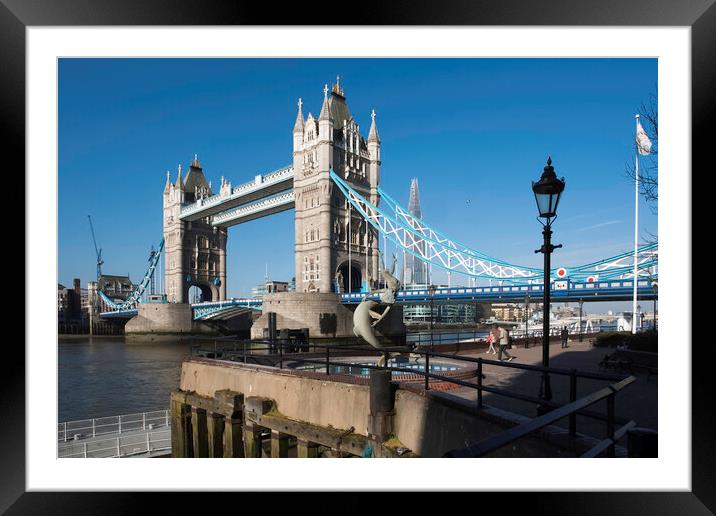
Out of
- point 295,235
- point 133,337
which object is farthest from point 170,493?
point 133,337

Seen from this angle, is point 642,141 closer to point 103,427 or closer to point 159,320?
point 103,427

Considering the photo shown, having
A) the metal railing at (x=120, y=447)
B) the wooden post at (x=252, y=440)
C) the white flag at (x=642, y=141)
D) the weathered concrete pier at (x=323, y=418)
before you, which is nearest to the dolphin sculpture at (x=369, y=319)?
the weathered concrete pier at (x=323, y=418)

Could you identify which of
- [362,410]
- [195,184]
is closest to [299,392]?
[362,410]

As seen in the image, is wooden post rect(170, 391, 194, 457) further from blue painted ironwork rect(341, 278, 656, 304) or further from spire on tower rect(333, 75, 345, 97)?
spire on tower rect(333, 75, 345, 97)
